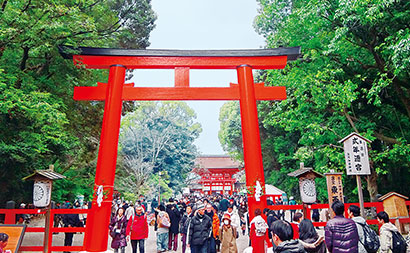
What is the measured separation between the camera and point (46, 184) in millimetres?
6918

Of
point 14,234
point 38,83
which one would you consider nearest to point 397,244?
point 14,234

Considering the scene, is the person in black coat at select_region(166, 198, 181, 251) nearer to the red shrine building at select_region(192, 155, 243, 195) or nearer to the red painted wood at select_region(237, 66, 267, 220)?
the red painted wood at select_region(237, 66, 267, 220)

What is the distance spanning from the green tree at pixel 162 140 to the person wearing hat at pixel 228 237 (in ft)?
59.6

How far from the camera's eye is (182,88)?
896 cm

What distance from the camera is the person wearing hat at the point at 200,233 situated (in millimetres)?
6523

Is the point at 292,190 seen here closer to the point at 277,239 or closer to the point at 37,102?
the point at 37,102

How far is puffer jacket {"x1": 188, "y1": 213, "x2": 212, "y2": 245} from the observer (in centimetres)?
652

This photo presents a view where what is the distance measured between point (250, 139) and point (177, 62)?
3.23 meters

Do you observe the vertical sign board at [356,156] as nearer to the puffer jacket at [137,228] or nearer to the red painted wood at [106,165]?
the puffer jacket at [137,228]

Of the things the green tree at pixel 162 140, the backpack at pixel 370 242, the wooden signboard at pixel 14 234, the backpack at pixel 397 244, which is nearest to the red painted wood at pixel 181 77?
the wooden signboard at pixel 14 234

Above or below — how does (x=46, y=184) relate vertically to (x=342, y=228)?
above

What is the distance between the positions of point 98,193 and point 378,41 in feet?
35.9

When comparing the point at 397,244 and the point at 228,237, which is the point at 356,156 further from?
the point at 228,237

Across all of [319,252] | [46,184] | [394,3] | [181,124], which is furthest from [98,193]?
[181,124]
